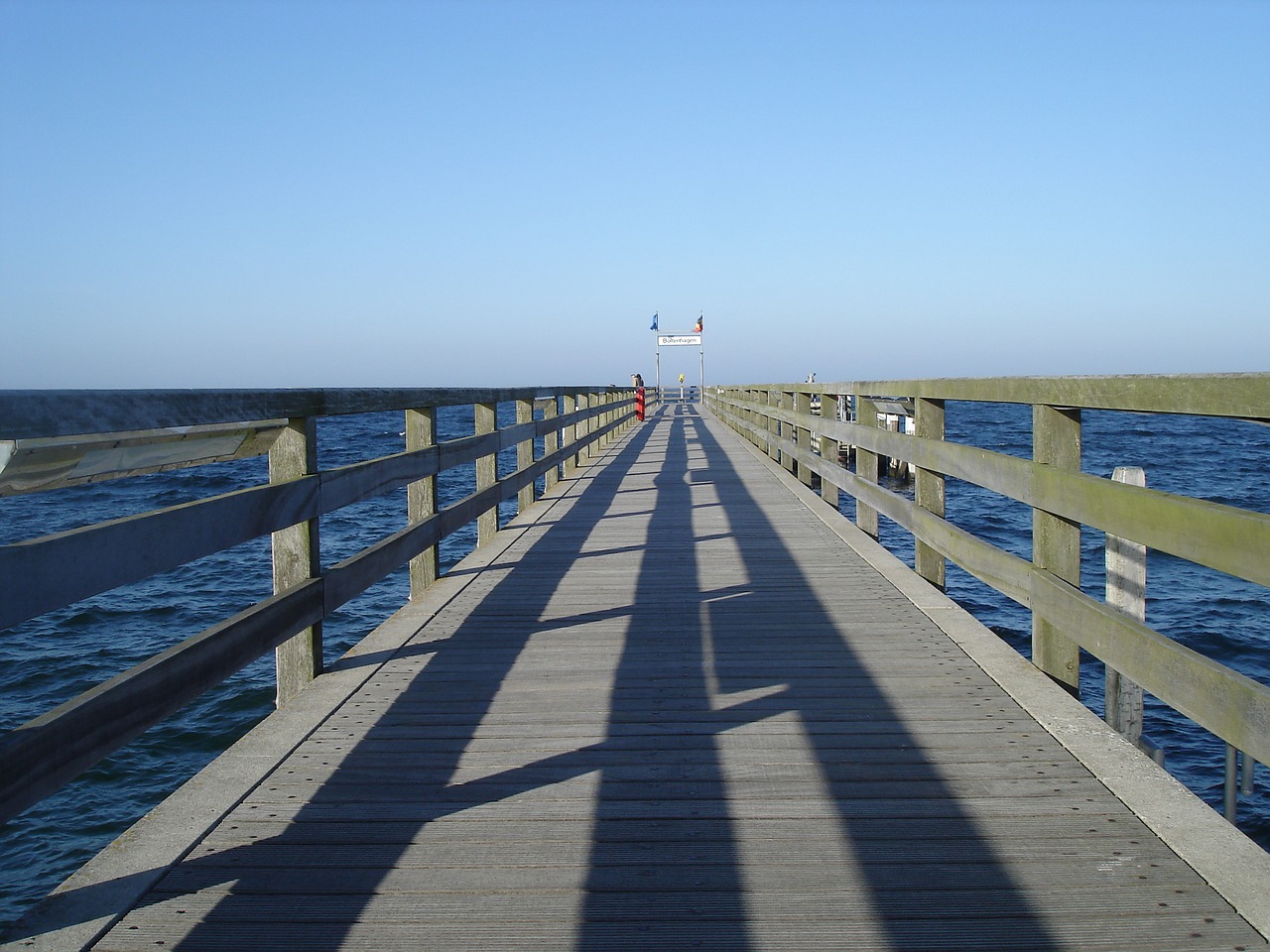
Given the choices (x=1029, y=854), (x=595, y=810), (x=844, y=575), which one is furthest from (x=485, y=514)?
(x=1029, y=854)

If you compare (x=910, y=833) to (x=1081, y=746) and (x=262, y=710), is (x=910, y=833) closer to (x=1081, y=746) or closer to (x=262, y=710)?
(x=1081, y=746)

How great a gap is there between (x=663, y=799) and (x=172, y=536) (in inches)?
57.2

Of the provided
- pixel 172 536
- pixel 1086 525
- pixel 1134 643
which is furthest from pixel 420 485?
pixel 1134 643

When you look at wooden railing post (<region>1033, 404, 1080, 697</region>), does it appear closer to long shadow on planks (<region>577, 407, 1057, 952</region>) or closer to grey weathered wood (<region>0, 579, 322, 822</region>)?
long shadow on planks (<region>577, 407, 1057, 952</region>)

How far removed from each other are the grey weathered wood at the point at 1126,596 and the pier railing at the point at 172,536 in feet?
10.2

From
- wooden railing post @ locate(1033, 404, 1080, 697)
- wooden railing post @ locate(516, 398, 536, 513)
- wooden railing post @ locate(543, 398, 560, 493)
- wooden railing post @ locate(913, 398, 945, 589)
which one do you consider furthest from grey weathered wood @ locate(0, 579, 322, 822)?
wooden railing post @ locate(543, 398, 560, 493)

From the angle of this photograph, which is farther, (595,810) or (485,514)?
(485,514)

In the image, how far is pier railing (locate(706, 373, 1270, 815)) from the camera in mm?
2236

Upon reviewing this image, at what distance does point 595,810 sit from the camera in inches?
106

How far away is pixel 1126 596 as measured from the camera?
430cm

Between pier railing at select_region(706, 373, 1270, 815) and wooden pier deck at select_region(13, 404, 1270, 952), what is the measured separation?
12.8 inches

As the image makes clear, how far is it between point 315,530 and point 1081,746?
2.70m

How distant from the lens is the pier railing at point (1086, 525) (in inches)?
88.0

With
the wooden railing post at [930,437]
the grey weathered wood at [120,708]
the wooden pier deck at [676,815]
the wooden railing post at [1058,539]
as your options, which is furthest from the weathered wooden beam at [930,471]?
the grey weathered wood at [120,708]
